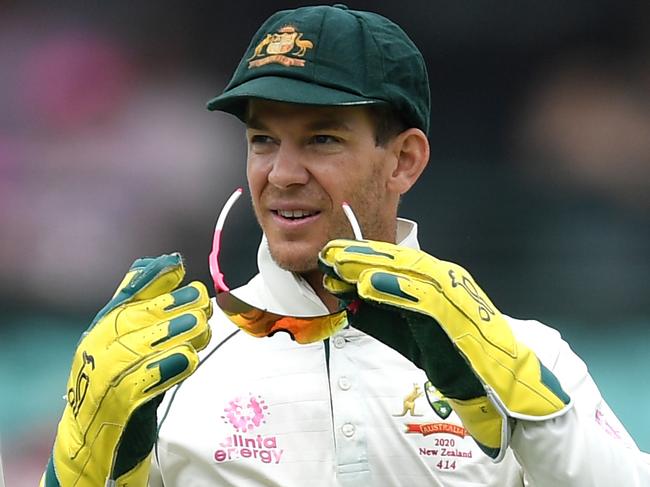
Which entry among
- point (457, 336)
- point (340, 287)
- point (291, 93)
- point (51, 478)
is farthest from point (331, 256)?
point (51, 478)

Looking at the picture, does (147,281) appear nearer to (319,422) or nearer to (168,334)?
(168,334)

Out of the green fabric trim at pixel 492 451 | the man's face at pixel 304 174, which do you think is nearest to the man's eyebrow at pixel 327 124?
the man's face at pixel 304 174

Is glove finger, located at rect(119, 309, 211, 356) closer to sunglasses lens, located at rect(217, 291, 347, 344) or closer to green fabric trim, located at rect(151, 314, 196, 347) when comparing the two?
green fabric trim, located at rect(151, 314, 196, 347)

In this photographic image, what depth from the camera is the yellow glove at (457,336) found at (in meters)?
1.15

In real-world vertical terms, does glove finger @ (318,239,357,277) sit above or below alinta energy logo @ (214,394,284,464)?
above

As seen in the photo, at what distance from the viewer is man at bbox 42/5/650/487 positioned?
3.83 feet

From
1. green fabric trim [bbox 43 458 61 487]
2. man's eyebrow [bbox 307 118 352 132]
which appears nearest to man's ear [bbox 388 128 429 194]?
man's eyebrow [bbox 307 118 352 132]

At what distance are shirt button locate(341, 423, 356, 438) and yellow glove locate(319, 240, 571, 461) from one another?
0.20m

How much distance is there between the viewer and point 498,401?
116cm

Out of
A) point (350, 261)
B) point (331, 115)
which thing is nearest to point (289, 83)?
point (331, 115)

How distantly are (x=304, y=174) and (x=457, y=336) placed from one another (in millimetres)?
343

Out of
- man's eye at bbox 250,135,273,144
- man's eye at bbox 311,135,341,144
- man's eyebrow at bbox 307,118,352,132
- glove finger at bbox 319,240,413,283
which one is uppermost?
man's eyebrow at bbox 307,118,352,132

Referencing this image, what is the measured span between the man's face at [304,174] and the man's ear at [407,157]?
9 cm

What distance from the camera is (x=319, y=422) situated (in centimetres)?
139
